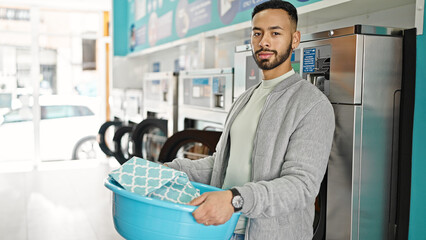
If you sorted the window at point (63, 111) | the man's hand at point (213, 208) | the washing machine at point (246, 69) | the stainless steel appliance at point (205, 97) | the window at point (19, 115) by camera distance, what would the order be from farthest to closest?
1. the window at point (63, 111)
2. the window at point (19, 115)
3. the stainless steel appliance at point (205, 97)
4. the washing machine at point (246, 69)
5. the man's hand at point (213, 208)

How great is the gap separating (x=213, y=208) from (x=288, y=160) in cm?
31

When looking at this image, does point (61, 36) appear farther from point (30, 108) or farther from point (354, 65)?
point (354, 65)

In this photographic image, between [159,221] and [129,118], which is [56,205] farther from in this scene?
[159,221]

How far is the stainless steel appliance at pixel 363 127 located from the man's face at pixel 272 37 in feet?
1.02

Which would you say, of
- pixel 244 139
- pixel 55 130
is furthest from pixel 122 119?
pixel 244 139

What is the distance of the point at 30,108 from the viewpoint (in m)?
7.39

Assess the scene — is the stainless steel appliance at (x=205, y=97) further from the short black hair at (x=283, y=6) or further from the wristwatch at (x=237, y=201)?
the wristwatch at (x=237, y=201)

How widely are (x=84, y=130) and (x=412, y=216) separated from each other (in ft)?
22.8

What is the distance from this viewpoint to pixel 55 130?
25.5 feet

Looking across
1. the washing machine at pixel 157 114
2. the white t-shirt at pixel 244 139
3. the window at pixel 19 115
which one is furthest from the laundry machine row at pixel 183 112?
the window at pixel 19 115

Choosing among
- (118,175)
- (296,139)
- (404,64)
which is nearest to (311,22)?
(404,64)

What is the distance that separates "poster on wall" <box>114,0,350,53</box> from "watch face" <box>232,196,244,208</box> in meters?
1.38

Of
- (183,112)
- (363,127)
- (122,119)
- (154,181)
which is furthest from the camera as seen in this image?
(122,119)

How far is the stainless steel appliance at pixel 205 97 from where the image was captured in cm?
313
